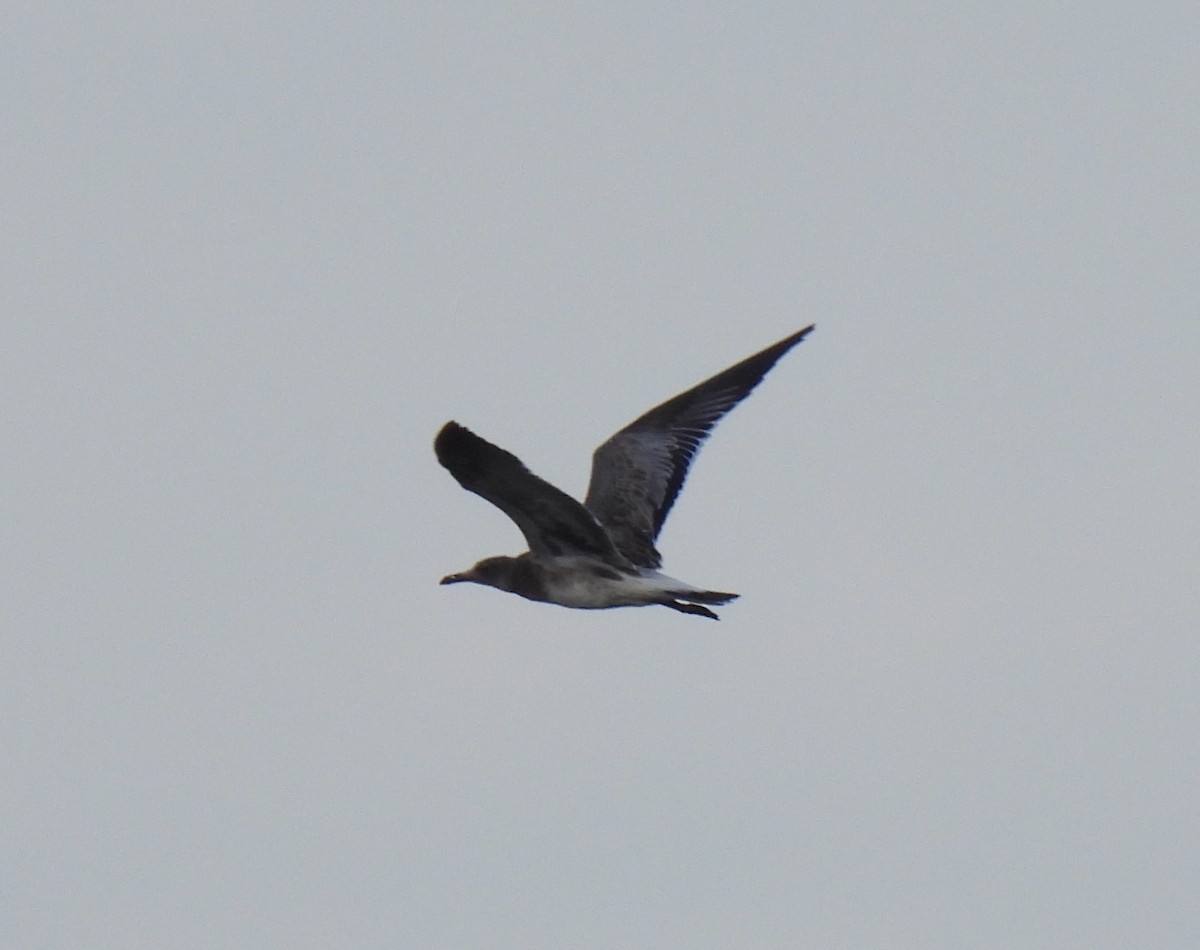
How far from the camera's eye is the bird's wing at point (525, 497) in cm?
1503

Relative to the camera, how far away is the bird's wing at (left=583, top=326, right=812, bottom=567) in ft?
61.9

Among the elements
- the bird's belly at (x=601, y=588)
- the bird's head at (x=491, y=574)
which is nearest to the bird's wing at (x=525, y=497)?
the bird's belly at (x=601, y=588)

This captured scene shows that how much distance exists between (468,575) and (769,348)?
351cm

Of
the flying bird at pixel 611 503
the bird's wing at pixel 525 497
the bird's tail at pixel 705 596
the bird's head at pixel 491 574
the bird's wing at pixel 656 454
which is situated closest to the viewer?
the bird's wing at pixel 525 497

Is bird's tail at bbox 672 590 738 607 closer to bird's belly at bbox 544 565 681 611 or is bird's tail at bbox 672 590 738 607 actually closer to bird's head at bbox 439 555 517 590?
bird's belly at bbox 544 565 681 611

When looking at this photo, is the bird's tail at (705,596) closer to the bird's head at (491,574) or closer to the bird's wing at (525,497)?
the bird's wing at (525,497)

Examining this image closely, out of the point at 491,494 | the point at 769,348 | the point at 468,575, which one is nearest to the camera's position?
the point at 491,494

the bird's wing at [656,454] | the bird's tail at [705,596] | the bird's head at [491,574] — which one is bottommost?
the bird's tail at [705,596]

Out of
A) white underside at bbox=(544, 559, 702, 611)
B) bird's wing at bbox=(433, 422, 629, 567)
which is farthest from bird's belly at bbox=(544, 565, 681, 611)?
bird's wing at bbox=(433, 422, 629, 567)

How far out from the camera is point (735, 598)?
1650 centimetres

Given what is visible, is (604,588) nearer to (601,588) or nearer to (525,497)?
(601,588)

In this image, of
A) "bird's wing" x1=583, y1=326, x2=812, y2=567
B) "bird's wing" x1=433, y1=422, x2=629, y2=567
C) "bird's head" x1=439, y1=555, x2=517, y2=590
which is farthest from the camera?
"bird's wing" x1=583, y1=326, x2=812, y2=567

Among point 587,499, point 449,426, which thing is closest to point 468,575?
point 587,499

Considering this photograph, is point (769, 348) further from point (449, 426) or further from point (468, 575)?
point (449, 426)
